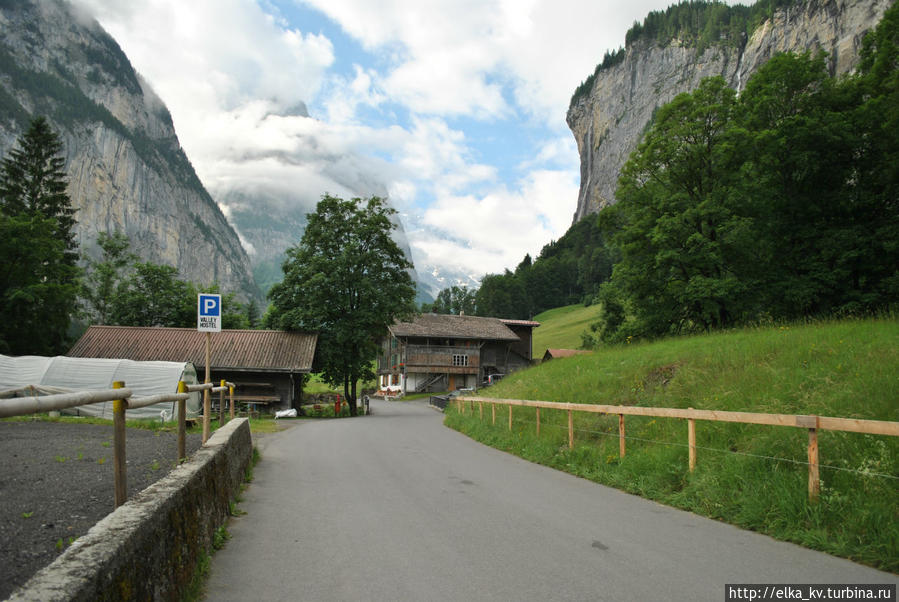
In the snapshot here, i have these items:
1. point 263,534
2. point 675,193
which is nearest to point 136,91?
point 675,193

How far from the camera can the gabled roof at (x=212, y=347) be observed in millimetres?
31953

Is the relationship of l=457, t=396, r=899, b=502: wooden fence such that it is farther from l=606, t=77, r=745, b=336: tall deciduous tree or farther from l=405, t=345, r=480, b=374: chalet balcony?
l=405, t=345, r=480, b=374: chalet balcony

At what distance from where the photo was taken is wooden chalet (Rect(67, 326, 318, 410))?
31969 millimetres

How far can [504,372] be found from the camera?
59500mm

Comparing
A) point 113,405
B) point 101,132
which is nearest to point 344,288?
point 113,405

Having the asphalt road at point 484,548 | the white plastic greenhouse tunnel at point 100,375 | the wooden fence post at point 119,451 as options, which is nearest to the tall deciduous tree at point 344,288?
the white plastic greenhouse tunnel at point 100,375

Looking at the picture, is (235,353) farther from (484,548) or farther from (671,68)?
(671,68)

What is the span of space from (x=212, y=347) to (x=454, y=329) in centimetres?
2958

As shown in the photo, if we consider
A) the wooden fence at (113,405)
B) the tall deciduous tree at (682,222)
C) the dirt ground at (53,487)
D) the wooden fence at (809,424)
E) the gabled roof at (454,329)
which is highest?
the tall deciduous tree at (682,222)

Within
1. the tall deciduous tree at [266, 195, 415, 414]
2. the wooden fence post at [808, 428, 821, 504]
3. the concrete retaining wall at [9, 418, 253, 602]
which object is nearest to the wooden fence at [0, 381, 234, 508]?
the concrete retaining wall at [9, 418, 253, 602]

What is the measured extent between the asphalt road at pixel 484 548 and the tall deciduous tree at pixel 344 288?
26.2 m

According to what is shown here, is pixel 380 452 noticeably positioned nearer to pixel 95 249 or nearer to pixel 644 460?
pixel 644 460

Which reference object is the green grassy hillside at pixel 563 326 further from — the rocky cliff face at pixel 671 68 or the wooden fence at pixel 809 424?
the wooden fence at pixel 809 424

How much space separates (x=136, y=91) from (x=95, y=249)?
76.5 metres
